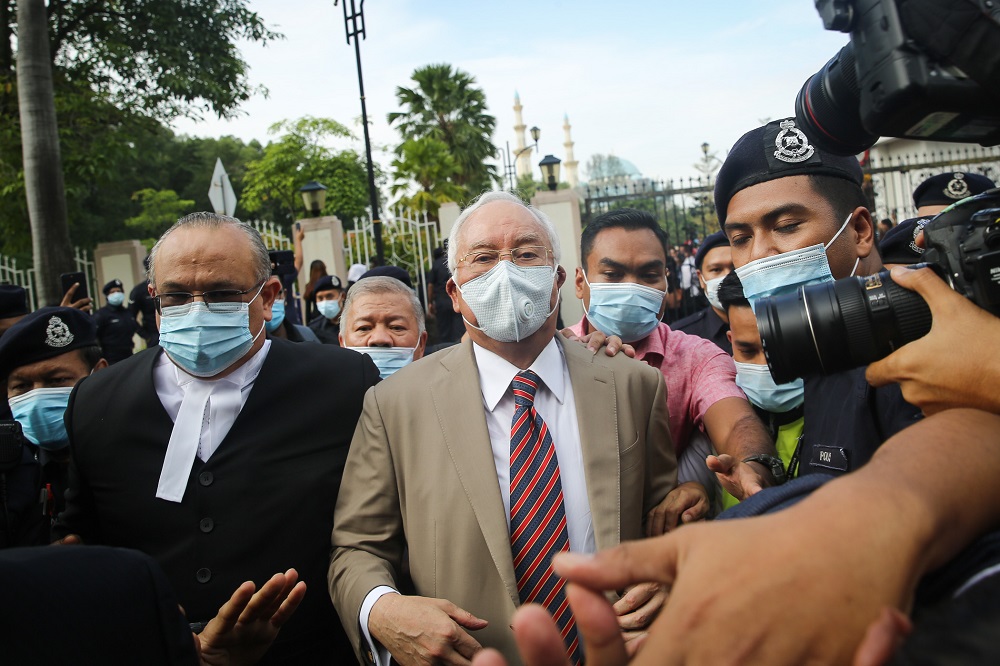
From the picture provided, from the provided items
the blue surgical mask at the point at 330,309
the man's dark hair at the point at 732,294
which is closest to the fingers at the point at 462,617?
the man's dark hair at the point at 732,294

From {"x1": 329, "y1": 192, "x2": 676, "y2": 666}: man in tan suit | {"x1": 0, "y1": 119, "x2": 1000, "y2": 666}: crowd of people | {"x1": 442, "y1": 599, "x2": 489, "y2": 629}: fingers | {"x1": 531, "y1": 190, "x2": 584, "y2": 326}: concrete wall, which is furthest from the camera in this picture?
{"x1": 531, "y1": 190, "x2": 584, "y2": 326}: concrete wall

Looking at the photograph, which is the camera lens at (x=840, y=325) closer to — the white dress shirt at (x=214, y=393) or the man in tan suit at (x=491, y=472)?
the man in tan suit at (x=491, y=472)

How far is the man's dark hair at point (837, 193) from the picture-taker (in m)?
2.15

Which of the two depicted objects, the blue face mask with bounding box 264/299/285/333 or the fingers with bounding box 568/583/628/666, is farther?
the blue face mask with bounding box 264/299/285/333

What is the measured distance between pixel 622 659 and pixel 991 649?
1.19ft

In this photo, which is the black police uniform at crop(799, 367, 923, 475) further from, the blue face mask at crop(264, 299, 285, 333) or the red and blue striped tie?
the blue face mask at crop(264, 299, 285, 333)

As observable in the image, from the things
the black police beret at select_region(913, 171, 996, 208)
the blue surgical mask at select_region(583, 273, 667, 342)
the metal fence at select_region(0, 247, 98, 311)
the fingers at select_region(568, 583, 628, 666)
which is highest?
the metal fence at select_region(0, 247, 98, 311)

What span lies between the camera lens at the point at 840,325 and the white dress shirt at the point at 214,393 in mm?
1930

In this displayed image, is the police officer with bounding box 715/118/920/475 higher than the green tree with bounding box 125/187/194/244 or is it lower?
lower

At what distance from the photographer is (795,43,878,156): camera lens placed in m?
1.20

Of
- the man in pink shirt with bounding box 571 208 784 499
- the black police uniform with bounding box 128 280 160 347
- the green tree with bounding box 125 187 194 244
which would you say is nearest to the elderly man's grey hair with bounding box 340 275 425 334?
the man in pink shirt with bounding box 571 208 784 499

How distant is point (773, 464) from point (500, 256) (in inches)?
44.3

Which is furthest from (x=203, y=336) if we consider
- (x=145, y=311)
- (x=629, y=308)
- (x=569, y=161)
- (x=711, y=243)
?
(x=569, y=161)

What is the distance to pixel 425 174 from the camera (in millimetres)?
26266
